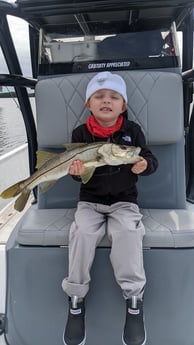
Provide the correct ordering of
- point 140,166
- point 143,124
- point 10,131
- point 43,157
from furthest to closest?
point 10,131, point 143,124, point 43,157, point 140,166

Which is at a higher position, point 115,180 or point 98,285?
point 115,180

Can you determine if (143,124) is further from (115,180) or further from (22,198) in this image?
(22,198)

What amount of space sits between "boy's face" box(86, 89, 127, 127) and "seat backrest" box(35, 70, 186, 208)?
0.93 feet

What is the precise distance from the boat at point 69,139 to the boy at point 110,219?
0.27 ft

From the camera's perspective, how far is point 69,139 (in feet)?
6.15

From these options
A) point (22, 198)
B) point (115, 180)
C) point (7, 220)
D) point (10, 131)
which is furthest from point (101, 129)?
point (10, 131)

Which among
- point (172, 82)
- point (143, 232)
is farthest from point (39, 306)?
point (172, 82)

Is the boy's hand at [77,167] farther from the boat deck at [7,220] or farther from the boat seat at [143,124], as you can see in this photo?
the boat deck at [7,220]

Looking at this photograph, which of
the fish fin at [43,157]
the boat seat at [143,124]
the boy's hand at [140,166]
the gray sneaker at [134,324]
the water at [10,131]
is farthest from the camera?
the water at [10,131]

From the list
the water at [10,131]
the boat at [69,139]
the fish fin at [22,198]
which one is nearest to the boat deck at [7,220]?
the boat at [69,139]

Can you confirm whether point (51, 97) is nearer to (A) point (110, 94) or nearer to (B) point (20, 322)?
(A) point (110, 94)

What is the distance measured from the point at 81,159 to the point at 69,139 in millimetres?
514

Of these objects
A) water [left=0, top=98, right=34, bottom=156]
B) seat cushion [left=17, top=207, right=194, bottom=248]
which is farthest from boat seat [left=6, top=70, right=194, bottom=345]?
water [left=0, top=98, right=34, bottom=156]

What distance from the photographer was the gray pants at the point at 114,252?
1335 millimetres
